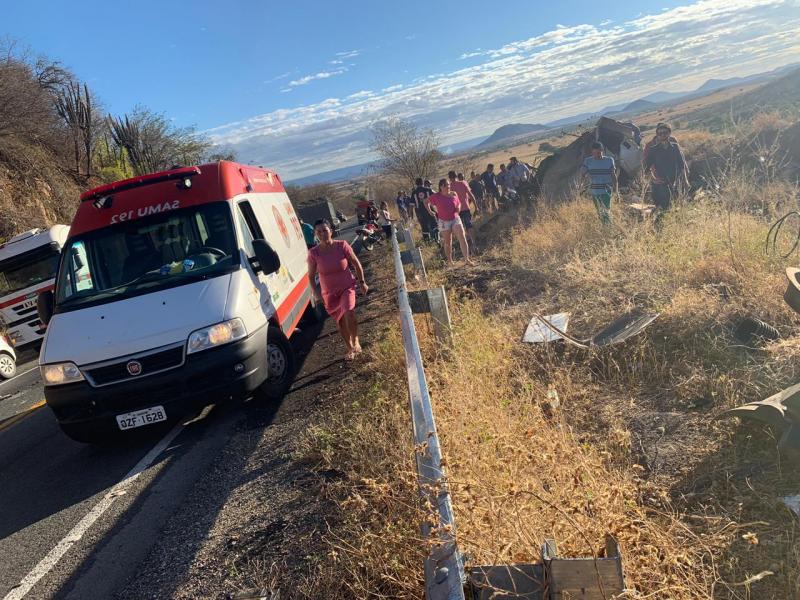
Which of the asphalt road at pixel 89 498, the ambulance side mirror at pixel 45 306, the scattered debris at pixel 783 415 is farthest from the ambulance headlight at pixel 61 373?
the scattered debris at pixel 783 415

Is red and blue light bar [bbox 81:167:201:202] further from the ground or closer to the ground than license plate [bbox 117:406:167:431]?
further from the ground

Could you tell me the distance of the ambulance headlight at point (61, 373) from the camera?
A: 493 cm

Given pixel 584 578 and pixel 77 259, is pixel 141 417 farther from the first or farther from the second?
pixel 584 578

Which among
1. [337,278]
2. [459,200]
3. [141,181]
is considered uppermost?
[141,181]

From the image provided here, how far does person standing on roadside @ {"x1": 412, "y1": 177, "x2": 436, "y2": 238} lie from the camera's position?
16094mm

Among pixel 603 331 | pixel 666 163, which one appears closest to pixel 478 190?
pixel 666 163

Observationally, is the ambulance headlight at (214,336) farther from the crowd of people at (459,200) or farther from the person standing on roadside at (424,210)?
the person standing on roadside at (424,210)

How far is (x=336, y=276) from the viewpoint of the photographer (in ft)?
23.0

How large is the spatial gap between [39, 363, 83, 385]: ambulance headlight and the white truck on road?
9323 millimetres

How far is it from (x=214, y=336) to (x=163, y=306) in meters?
0.62

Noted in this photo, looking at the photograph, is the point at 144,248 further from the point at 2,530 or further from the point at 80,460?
the point at 2,530

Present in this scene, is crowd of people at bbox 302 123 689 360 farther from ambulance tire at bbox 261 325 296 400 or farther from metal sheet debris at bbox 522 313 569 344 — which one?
metal sheet debris at bbox 522 313 569 344

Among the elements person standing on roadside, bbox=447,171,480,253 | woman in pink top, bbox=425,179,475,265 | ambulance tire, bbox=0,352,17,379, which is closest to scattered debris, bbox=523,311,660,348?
woman in pink top, bbox=425,179,475,265

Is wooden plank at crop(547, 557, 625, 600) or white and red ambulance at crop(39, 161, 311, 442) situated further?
white and red ambulance at crop(39, 161, 311, 442)
